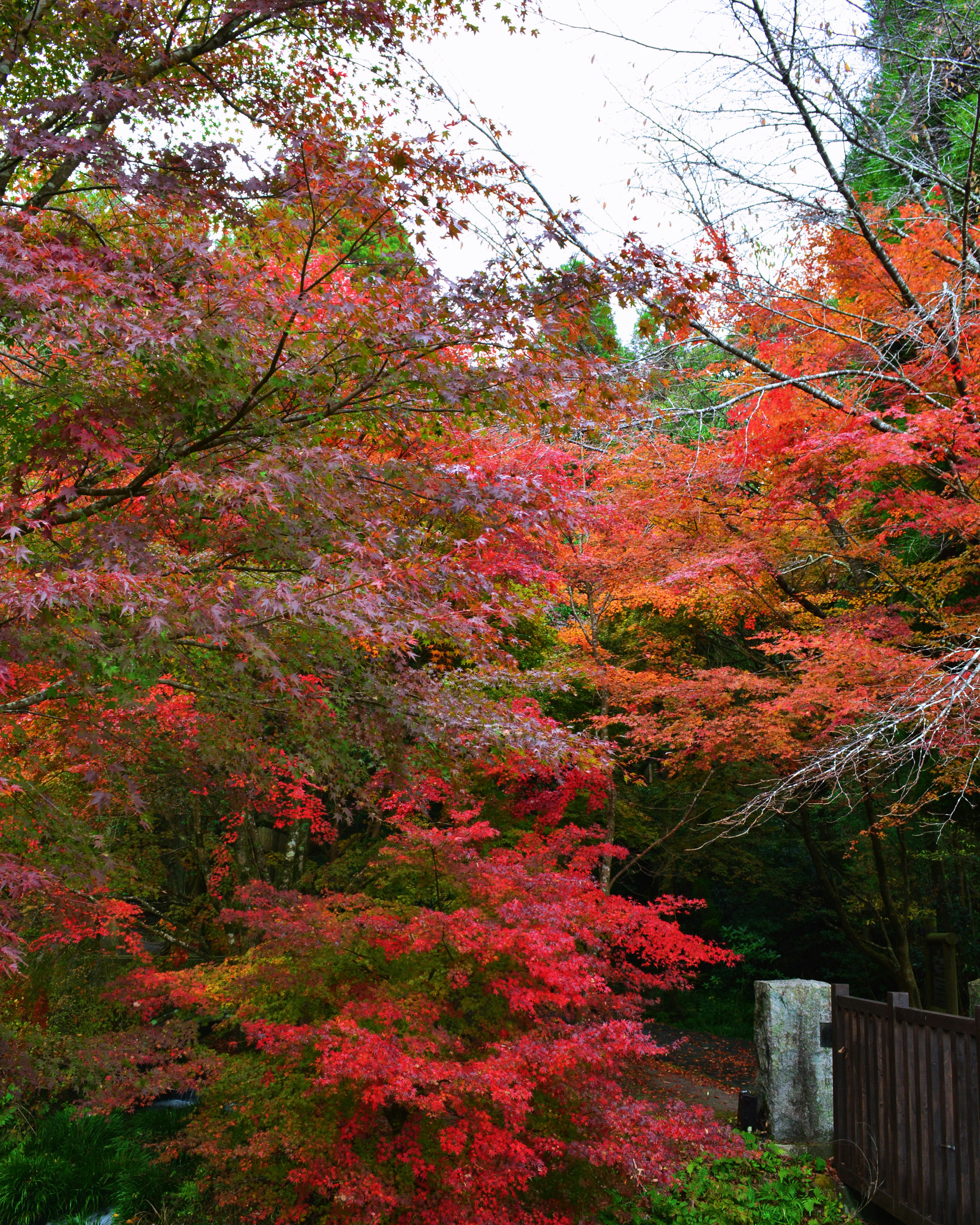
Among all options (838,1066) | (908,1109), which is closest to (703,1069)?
(838,1066)

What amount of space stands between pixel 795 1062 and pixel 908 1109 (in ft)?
6.31

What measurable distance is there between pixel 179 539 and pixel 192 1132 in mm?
3859

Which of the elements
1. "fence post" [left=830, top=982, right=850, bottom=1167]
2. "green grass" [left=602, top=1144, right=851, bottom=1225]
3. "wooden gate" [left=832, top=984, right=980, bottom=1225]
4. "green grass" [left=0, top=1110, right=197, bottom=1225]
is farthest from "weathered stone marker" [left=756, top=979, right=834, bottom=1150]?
"green grass" [left=0, top=1110, right=197, bottom=1225]

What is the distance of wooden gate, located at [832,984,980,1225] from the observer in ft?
13.4

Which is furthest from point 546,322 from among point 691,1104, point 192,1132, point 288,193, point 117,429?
point 691,1104

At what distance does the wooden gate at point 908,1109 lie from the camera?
4.10 metres

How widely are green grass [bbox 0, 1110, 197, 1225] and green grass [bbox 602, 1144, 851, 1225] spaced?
10.7 ft

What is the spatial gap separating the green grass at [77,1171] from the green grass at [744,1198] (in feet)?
Result: 10.7

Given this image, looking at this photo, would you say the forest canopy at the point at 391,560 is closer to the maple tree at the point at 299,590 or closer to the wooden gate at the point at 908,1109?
the maple tree at the point at 299,590

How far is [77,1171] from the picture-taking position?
19.7 ft

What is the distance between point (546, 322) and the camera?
3459mm

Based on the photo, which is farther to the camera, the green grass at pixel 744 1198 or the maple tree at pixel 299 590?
the green grass at pixel 744 1198

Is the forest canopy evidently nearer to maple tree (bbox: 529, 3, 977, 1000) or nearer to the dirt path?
maple tree (bbox: 529, 3, 977, 1000)

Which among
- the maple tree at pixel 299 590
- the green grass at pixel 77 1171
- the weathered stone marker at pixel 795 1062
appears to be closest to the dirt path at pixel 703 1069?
the weathered stone marker at pixel 795 1062
